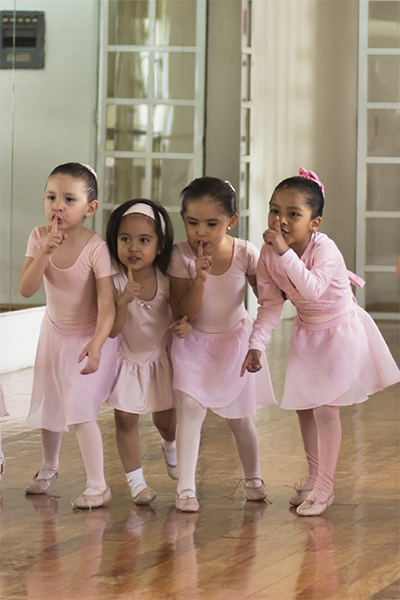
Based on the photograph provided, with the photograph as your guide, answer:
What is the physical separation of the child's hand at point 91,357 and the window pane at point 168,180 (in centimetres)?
381

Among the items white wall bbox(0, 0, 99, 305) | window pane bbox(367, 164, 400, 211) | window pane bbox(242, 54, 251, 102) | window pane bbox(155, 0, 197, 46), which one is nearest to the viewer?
white wall bbox(0, 0, 99, 305)

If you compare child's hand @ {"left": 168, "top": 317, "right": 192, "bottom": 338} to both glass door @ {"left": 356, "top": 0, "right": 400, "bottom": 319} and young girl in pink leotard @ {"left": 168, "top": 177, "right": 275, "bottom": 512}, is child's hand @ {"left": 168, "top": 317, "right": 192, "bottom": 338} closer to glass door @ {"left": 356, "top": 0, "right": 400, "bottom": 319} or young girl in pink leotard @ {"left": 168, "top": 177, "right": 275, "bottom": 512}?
young girl in pink leotard @ {"left": 168, "top": 177, "right": 275, "bottom": 512}

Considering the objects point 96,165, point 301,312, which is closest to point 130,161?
point 96,165

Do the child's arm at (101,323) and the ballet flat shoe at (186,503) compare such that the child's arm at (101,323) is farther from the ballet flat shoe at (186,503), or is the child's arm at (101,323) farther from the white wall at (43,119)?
the white wall at (43,119)

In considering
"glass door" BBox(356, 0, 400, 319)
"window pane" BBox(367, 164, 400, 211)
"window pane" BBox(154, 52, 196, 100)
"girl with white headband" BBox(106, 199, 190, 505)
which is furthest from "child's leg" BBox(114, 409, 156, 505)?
"window pane" BBox(367, 164, 400, 211)

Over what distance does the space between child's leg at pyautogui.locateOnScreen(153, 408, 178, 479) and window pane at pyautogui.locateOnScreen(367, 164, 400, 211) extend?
4.78 meters

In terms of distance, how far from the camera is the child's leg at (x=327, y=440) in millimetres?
2129

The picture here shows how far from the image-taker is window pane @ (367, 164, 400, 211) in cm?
679

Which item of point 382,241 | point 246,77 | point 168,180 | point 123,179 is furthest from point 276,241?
point 382,241

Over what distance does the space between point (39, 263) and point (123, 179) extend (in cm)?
363

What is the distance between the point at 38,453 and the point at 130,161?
3353mm

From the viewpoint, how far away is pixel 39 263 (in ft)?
7.01

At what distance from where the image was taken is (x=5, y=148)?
443 centimetres

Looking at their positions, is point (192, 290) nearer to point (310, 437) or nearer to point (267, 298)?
point (267, 298)
